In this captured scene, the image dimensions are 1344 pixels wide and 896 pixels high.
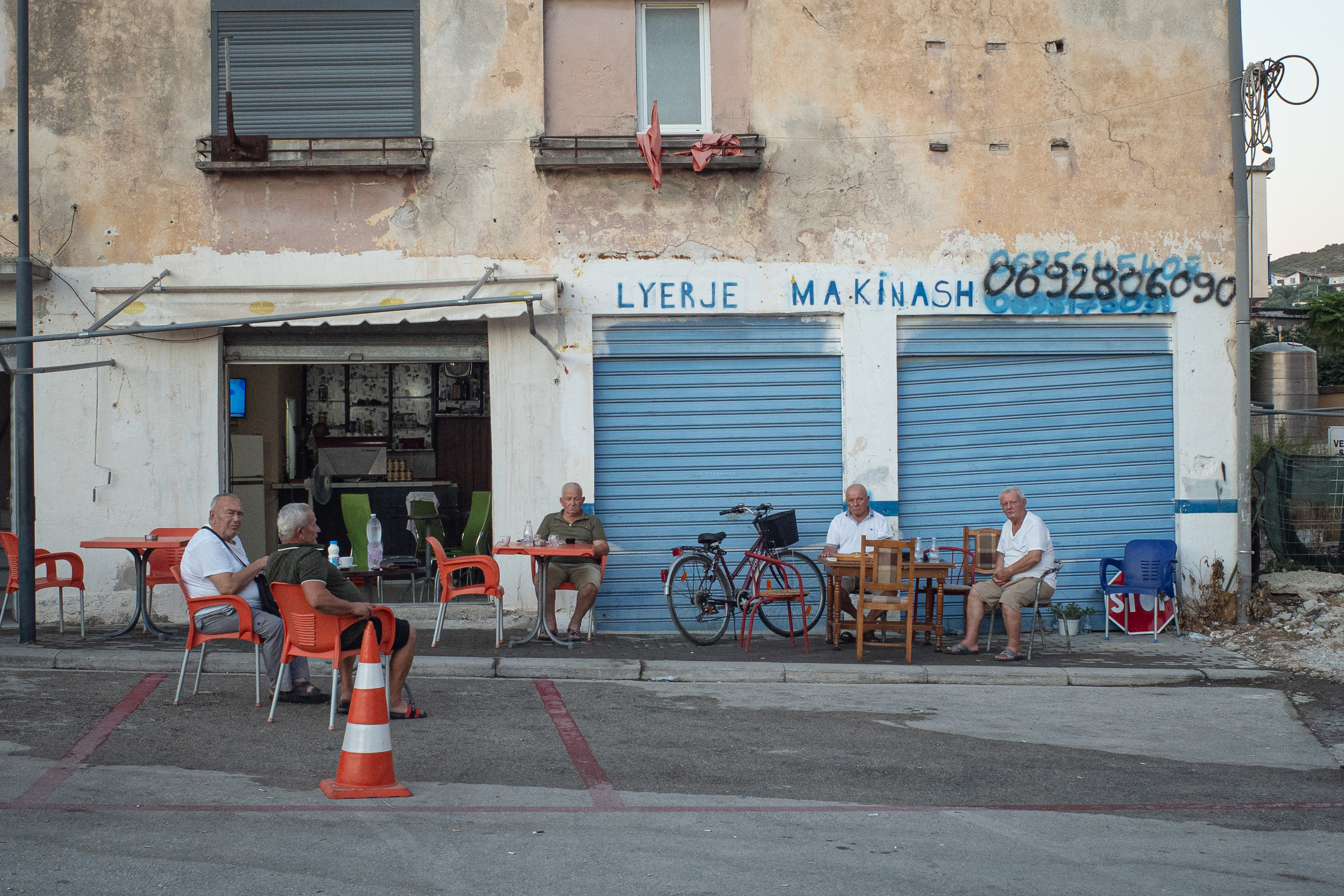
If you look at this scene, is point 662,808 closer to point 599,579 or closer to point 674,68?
point 599,579

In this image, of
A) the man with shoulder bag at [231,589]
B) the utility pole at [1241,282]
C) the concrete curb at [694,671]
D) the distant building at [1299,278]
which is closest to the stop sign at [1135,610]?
the utility pole at [1241,282]

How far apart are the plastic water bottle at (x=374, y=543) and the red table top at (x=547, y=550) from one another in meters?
0.96

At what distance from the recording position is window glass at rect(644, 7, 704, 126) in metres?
11.5

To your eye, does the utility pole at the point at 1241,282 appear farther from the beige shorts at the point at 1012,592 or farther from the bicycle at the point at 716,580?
the bicycle at the point at 716,580

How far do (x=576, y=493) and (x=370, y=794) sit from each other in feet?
16.3

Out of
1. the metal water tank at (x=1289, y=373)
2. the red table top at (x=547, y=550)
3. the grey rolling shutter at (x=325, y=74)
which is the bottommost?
the red table top at (x=547, y=550)

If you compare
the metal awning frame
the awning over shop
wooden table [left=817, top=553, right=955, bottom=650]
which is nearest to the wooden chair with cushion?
wooden table [left=817, top=553, right=955, bottom=650]

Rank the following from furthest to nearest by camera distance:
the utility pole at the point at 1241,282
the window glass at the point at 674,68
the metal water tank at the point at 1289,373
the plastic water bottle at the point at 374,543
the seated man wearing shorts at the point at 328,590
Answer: the metal water tank at the point at 1289,373, the window glass at the point at 674,68, the utility pole at the point at 1241,282, the plastic water bottle at the point at 374,543, the seated man wearing shorts at the point at 328,590

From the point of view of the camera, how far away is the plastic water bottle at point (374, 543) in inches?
392

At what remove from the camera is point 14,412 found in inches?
387

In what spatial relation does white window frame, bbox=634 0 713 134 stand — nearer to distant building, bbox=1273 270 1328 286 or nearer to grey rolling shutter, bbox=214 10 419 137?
grey rolling shutter, bbox=214 10 419 137

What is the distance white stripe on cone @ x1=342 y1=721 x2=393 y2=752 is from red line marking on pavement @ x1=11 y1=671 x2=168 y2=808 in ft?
4.48

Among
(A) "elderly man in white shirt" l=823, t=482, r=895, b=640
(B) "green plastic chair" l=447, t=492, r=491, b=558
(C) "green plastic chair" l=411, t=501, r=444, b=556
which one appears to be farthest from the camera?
(C) "green plastic chair" l=411, t=501, r=444, b=556

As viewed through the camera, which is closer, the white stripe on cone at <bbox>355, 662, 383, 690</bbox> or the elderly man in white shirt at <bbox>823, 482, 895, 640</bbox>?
the white stripe on cone at <bbox>355, 662, 383, 690</bbox>
